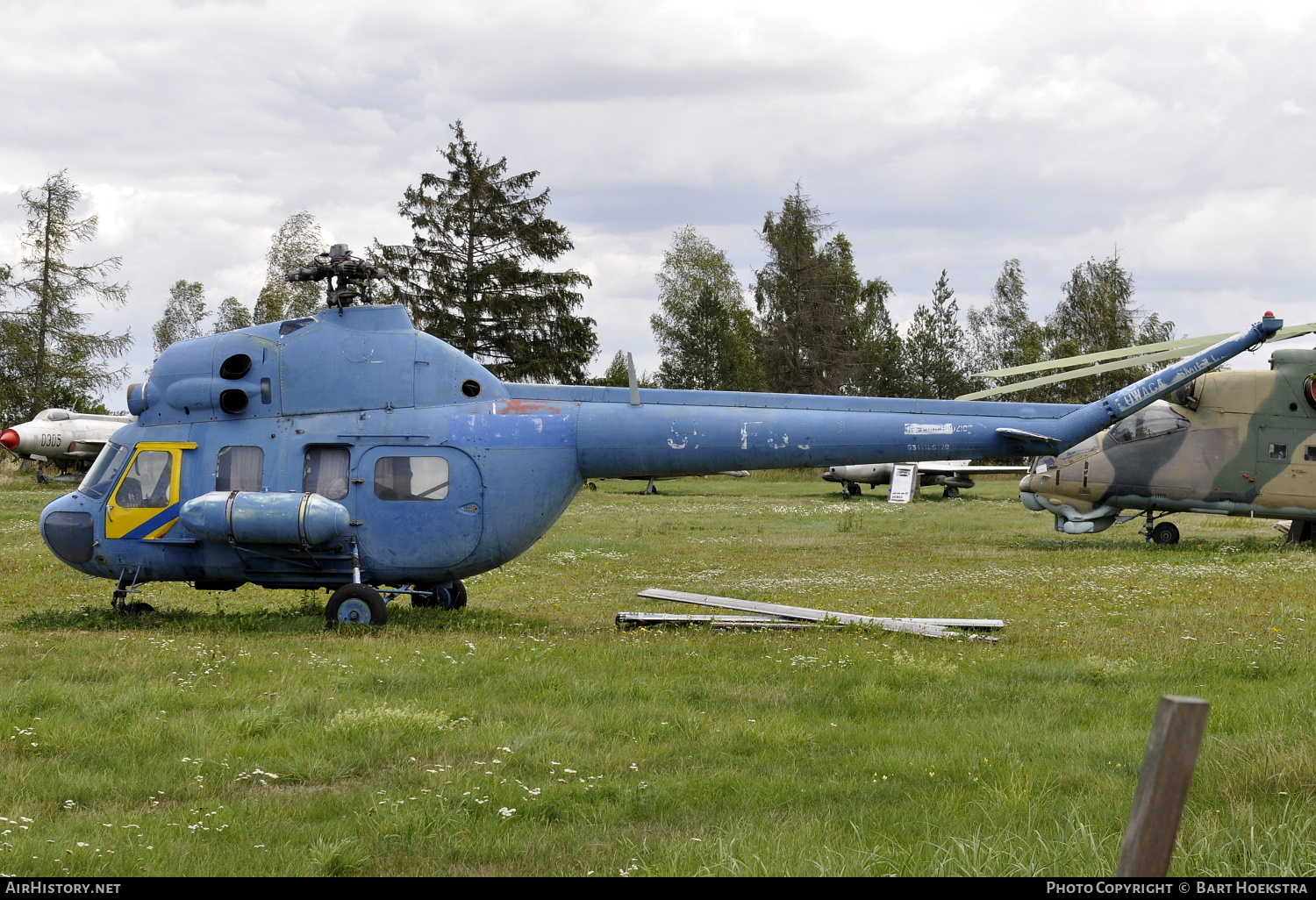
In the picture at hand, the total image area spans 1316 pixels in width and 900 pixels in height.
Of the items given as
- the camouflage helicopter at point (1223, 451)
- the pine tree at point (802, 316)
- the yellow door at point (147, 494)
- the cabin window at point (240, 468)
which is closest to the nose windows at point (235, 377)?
the cabin window at point (240, 468)

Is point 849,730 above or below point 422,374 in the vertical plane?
below

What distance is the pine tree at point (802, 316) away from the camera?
214ft

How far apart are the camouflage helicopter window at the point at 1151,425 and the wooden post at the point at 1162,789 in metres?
19.8

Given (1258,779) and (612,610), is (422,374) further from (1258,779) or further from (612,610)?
(1258,779)

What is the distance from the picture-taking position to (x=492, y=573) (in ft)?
63.2

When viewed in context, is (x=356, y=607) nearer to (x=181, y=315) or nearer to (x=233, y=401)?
(x=233, y=401)

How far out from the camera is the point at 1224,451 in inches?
829

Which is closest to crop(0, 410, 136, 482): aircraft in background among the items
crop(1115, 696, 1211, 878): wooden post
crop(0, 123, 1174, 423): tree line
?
crop(0, 123, 1174, 423): tree line

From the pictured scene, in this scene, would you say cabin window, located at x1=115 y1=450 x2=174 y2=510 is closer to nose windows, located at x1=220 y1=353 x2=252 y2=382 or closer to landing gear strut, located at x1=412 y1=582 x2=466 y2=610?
nose windows, located at x1=220 y1=353 x2=252 y2=382

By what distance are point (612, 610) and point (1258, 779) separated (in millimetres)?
9118

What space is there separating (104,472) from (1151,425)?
18268 mm

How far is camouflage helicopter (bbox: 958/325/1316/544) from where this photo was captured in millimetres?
20688

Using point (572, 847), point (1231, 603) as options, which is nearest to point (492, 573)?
point (1231, 603)
